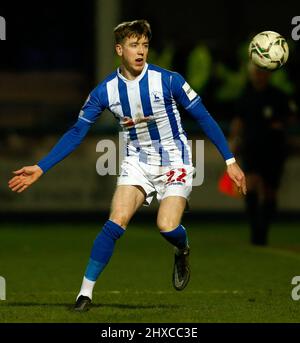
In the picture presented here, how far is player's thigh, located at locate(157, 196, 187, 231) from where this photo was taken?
9453 mm

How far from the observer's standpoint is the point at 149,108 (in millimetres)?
9523

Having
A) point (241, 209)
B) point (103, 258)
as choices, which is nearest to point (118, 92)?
point (103, 258)

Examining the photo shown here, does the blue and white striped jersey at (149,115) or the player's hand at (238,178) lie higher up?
the blue and white striped jersey at (149,115)

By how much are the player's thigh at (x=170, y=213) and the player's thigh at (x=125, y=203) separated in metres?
0.18

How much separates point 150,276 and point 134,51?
3.35 meters

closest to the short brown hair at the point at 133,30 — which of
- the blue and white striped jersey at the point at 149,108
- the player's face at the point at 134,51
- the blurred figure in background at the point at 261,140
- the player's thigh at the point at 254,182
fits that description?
the player's face at the point at 134,51

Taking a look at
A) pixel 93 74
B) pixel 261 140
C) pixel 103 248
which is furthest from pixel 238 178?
pixel 93 74

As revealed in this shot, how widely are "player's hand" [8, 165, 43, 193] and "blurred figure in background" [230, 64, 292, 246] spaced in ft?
17.9

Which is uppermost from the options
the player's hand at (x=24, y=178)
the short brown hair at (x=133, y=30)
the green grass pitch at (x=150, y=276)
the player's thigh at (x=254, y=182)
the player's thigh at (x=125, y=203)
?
the short brown hair at (x=133, y=30)

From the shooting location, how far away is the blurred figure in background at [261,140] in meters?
14.2

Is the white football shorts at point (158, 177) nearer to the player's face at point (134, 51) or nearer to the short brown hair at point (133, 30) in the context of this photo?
the player's face at point (134, 51)

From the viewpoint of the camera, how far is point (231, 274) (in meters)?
12.2

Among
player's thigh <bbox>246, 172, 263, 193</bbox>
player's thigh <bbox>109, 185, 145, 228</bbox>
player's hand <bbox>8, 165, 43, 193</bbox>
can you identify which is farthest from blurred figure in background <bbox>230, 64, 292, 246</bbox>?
player's hand <bbox>8, 165, 43, 193</bbox>

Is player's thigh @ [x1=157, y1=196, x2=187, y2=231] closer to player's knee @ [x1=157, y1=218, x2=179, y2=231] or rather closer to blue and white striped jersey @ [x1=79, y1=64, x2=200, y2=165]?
player's knee @ [x1=157, y1=218, x2=179, y2=231]
